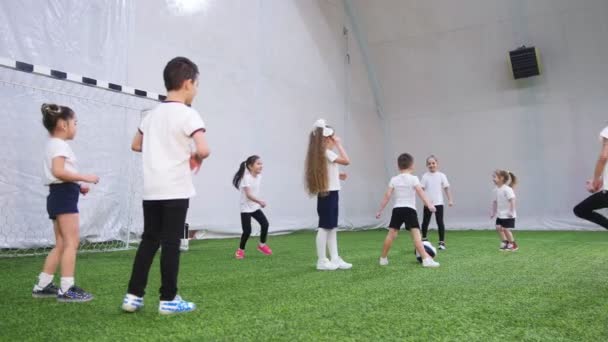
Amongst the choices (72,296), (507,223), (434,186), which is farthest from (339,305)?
(434,186)

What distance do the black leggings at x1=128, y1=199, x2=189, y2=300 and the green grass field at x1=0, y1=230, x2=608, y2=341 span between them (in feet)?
0.52

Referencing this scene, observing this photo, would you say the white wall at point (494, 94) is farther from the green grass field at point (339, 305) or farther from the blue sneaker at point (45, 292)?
the blue sneaker at point (45, 292)

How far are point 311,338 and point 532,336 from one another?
90 cm

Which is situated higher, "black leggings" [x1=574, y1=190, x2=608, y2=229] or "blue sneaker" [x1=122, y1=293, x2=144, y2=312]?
"black leggings" [x1=574, y1=190, x2=608, y2=229]

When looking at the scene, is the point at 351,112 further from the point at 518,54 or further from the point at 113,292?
the point at 113,292

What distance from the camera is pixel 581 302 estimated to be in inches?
99.9

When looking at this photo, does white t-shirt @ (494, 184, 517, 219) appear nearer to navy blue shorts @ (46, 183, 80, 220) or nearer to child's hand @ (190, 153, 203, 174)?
child's hand @ (190, 153, 203, 174)

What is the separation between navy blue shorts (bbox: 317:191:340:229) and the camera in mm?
4387

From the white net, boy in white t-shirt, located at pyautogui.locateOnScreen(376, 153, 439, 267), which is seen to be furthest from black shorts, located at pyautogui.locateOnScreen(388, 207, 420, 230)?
the white net

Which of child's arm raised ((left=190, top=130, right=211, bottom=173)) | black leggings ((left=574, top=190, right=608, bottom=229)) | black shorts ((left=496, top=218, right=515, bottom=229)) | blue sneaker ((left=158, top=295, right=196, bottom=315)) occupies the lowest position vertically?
blue sneaker ((left=158, top=295, right=196, bottom=315))

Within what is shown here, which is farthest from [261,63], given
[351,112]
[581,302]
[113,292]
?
[581,302]

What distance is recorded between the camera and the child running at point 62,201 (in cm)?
280

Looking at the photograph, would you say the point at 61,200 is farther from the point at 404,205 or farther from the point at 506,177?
the point at 506,177

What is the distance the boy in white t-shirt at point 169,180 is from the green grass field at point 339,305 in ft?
0.49
